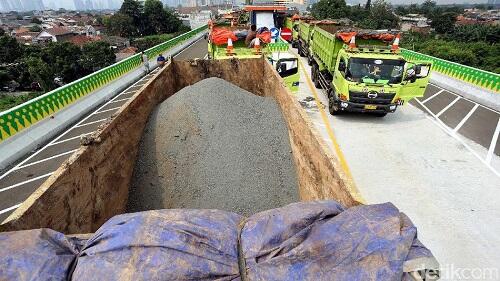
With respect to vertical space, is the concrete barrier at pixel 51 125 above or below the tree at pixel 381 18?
below

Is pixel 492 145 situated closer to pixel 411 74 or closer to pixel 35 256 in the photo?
pixel 411 74

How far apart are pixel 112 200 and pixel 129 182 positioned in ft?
1.89

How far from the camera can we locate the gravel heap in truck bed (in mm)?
3891

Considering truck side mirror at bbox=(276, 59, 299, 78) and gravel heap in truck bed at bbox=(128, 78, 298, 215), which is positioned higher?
truck side mirror at bbox=(276, 59, 299, 78)

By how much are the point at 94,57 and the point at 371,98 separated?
44.5 metres

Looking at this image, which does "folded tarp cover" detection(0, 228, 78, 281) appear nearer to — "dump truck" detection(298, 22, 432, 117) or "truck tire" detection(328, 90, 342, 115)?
"dump truck" detection(298, 22, 432, 117)

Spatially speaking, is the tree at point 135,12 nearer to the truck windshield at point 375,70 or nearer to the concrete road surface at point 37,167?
the concrete road surface at point 37,167

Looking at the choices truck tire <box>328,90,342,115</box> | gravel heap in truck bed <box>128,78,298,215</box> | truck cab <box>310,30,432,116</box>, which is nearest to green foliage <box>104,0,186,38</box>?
truck tire <box>328,90,342,115</box>

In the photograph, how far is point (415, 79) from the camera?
28.1 feet

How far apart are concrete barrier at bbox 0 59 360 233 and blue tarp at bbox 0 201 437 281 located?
0.52 metres

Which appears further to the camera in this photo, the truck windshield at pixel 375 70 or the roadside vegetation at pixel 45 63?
the roadside vegetation at pixel 45 63

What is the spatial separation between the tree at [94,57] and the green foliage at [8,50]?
9480 mm

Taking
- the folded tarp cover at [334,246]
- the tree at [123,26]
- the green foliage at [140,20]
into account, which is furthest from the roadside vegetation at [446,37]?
the tree at [123,26]

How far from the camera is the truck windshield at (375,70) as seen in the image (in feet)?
27.8
